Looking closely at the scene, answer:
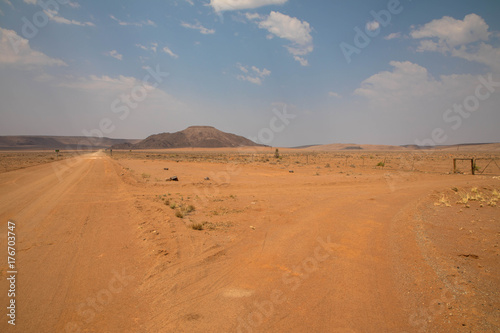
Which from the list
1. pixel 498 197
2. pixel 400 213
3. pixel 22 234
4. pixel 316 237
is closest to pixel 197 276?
pixel 316 237

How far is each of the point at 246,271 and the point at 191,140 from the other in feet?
546

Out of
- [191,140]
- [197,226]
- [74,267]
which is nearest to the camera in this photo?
[74,267]

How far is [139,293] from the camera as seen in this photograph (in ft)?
16.0

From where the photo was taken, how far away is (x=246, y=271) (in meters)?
5.77

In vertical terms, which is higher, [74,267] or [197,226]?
[197,226]

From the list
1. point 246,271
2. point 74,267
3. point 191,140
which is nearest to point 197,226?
point 246,271

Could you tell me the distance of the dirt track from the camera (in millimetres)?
4172

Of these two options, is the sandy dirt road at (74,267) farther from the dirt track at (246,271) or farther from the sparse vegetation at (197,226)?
the sparse vegetation at (197,226)

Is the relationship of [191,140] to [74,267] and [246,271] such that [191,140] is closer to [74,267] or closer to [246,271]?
[74,267]

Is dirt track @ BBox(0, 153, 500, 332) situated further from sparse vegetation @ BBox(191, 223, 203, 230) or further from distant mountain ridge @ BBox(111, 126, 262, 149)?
distant mountain ridge @ BBox(111, 126, 262, 149)

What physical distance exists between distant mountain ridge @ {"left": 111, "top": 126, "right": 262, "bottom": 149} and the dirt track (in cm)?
15208

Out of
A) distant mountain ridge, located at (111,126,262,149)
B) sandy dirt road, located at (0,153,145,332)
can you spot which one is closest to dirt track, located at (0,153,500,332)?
sandy dirt road, located at (0,153,145,332)

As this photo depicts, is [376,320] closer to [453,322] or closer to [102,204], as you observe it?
[453,322]

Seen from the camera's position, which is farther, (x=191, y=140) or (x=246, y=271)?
(x=191, y=140)
